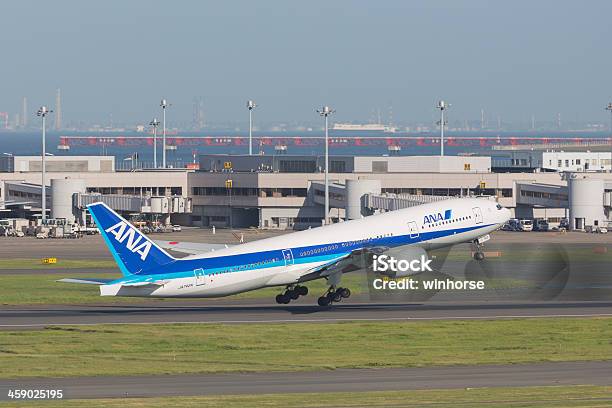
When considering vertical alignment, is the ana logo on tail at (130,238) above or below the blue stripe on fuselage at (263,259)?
above

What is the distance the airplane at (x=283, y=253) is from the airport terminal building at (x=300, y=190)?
80.8m

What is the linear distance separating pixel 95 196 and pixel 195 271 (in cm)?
11025

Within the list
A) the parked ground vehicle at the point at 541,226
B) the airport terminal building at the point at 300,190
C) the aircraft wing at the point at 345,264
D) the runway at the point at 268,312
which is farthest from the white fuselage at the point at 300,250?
the parked ground vehicle at the point at 541,226

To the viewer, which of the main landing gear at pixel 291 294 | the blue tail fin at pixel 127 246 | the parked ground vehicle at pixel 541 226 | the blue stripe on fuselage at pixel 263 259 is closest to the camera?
the blue tail fin at pixel 127 246

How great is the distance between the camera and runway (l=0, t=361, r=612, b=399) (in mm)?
52188

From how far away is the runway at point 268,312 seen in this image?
74.9 metres

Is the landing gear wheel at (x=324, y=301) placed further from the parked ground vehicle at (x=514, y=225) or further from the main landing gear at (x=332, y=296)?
the parked ground vehicle at (x=514, y=225)

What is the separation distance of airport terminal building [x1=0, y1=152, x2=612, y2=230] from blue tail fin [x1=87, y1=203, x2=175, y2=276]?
314ft

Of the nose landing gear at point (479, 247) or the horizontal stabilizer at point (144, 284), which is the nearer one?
the horizontal stabilizer at point (144, 284)

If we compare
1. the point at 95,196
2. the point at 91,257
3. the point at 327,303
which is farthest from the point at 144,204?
the point at 327,303

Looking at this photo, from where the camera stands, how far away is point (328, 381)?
5438 centimetres

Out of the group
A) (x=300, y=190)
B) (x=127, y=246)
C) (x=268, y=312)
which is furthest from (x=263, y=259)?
(x=300, y=190)

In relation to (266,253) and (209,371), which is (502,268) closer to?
(266,253)

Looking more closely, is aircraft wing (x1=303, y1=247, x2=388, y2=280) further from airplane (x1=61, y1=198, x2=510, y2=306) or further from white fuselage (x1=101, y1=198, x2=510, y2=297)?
white fuselage (x1=101, y1=198, x2=510, y2=297)
